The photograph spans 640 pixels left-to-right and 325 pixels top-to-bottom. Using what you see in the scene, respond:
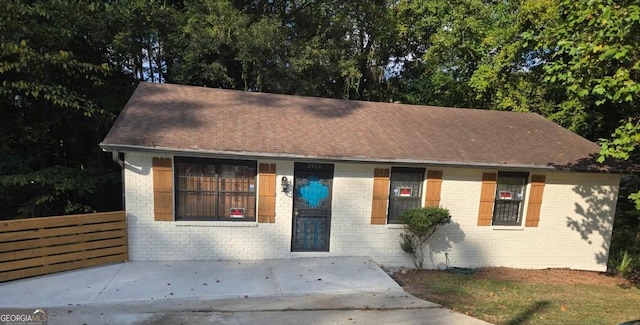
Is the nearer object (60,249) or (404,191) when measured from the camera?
(60,249)

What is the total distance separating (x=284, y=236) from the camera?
8.02 meters

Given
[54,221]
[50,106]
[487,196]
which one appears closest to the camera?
[54,221]

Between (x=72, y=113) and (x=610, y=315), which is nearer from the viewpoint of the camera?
(x=610, y=315)

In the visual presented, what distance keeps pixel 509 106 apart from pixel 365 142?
9.33m

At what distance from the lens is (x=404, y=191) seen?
851cm

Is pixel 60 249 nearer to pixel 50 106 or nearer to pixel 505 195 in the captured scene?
pixel 50 106

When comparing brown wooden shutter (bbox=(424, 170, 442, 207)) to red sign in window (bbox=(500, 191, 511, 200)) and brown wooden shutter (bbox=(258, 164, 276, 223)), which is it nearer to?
red sign in window (bbox=(500, 191, 511, 200))

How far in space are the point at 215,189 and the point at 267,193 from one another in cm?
112

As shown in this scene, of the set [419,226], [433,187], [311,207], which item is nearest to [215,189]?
[311,207]

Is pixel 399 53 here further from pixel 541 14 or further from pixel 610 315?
pixel 610 315

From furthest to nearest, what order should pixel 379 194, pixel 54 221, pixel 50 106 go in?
1. pixel 50 106
2. pixel 379 194
3. pixel 54 221

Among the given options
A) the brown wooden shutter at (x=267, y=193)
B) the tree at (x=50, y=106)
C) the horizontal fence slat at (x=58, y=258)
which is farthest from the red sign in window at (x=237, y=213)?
the tree at (x=50, y=106)

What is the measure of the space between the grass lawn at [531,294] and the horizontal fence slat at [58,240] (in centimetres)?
597

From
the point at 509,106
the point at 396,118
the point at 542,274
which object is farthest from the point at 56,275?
the point at 509,106
